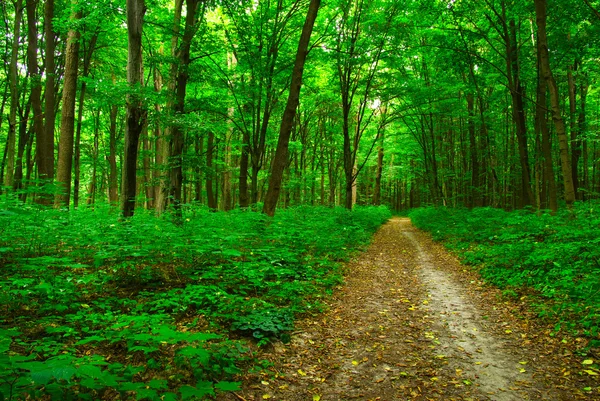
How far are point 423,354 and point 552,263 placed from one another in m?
4.16

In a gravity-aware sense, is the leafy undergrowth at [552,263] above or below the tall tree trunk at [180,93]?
below

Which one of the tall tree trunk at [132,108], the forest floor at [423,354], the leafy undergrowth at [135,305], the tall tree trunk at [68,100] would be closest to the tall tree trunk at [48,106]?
the tall tree trunk at [68,100]

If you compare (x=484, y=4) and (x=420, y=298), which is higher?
(x=484, y=4)

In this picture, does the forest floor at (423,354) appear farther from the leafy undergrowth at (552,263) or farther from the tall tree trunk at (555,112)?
the tall tree trunk at (555,112)

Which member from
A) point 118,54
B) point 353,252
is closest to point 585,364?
point 353,252

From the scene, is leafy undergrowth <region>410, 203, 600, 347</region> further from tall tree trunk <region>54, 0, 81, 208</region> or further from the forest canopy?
tall tree trunk <region>54, 0, 81, 208</region>

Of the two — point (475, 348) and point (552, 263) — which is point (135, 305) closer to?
point (475, 348)

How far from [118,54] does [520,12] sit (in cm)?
1763

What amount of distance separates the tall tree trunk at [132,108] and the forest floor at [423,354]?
562cm

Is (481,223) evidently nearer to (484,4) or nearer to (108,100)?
(484,4)

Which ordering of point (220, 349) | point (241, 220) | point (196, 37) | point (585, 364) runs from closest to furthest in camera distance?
point (220, 349), point (585, 364), point (241, 220), point (196, 37)

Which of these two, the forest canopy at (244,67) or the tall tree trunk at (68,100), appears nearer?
the forest canopy at (244,67)

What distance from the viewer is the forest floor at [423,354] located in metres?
3.24

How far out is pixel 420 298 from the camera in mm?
6242
